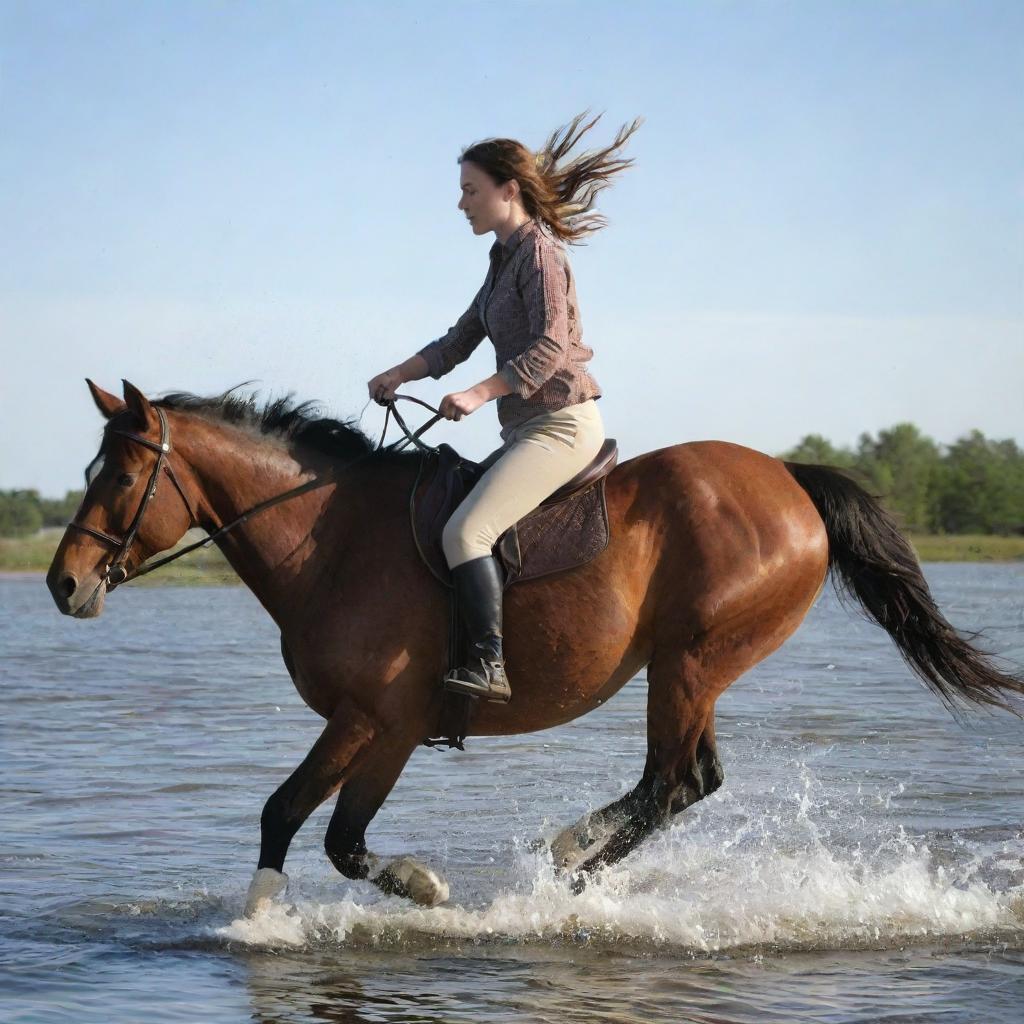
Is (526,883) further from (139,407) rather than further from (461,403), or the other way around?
(139,407)

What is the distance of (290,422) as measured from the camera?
635 cm

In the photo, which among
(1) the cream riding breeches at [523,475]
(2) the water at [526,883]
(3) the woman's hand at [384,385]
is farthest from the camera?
(3) the woman's hand at [384,385]

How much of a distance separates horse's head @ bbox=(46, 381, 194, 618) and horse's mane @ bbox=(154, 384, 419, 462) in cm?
29

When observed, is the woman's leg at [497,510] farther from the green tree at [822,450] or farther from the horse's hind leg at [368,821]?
the green tree at [822,450]

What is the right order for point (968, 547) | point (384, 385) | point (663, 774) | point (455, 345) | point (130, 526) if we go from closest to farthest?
point (130, 526), point (663, 774), point (384, 385), point (455, 345), point (968, 547)

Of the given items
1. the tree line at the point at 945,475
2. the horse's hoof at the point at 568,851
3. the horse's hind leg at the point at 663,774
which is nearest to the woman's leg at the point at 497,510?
the horse's hind leg at the point at 663,774

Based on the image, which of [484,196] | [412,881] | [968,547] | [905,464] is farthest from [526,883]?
[905,464]

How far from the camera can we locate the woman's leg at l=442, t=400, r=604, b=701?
5801 mm

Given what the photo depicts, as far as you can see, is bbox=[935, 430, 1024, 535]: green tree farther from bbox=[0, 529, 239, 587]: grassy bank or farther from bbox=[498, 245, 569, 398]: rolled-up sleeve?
bbox=[498, 245, 569, 398]: rolled-up sleeve

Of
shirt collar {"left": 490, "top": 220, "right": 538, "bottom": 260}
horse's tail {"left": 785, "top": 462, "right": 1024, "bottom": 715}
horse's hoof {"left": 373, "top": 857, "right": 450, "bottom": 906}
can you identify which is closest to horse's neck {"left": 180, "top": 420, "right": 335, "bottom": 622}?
→ horse's hoof {"left": 373, "top": 857, "right": 450, "bottom": 906}

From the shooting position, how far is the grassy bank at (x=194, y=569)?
49.0 m

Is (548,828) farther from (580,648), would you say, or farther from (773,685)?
(773,685)

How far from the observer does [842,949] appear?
20.1ft

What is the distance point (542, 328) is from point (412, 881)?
229cm
